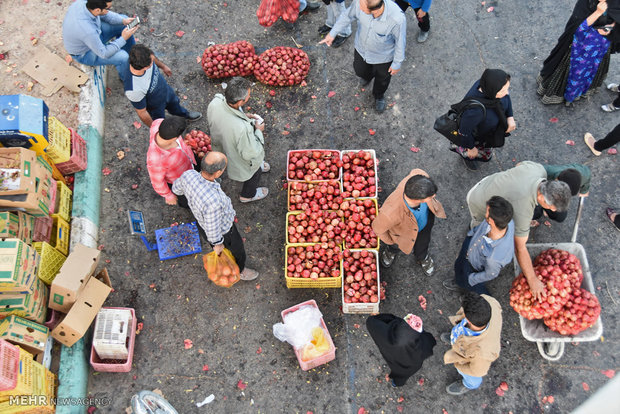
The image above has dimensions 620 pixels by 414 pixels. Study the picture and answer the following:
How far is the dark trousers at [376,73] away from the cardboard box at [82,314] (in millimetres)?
4372

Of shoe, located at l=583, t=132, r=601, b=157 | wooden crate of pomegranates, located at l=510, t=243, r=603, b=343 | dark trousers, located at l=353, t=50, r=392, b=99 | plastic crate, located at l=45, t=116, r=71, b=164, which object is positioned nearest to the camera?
wooden crate of pomegranates, located at l=510, t=243, r=603, b=343

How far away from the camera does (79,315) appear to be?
16.6 feet

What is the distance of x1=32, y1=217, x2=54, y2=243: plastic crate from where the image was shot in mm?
5400

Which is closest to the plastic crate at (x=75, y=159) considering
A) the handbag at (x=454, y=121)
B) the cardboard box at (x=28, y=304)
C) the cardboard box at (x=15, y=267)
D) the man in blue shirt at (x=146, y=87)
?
the man in blue shirt at (x=146, y=87)

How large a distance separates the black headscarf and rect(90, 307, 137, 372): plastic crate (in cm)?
286

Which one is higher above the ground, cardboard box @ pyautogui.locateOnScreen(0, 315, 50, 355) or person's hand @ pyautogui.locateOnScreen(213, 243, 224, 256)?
person's hand @ pyautogui.locateOnScreen(213, 243, 224, 256)

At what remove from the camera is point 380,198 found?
6.45 meters

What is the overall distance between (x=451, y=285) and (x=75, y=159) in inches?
200

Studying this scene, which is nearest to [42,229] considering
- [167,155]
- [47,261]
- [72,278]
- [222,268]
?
[47,261]

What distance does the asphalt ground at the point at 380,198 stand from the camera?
5.36 metres

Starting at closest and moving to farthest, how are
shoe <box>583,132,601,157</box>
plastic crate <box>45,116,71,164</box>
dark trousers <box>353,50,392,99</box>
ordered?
plastic crate <box>45,116,71,164</box>
dark trousers <box>353,50,392,99</box>
shoe <box>583,132,601,157</box>

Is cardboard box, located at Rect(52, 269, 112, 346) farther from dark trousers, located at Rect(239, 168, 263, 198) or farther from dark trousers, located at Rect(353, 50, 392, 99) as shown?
dark trousers, located at Rect(353, 50, 392, 99)

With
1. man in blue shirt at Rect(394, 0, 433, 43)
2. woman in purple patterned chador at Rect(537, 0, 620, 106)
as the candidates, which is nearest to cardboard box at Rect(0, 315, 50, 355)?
man in blue shirt at Rect(394, 0, 433, 43)

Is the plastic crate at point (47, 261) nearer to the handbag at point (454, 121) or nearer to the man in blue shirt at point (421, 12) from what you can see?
the handbag at point (454, 121)
